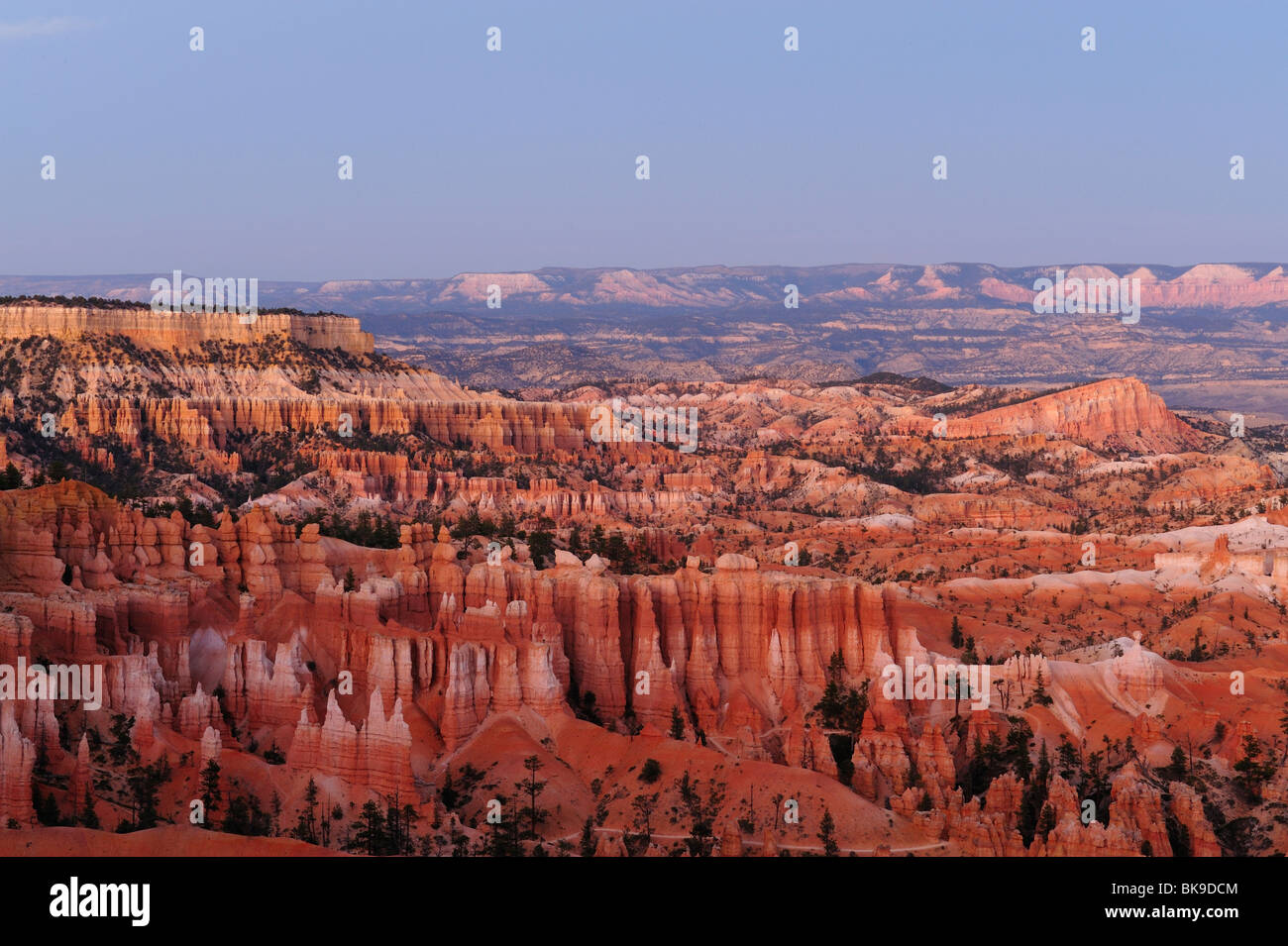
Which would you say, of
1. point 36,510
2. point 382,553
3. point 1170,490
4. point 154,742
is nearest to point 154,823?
point 154,742

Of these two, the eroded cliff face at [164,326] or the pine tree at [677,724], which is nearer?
the pine tree at [677,724]

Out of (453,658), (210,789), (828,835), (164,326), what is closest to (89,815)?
(210,789)

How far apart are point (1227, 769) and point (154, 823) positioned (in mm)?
31221

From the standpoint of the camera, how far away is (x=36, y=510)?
61625mm

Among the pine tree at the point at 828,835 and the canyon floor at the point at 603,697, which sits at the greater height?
the canyon floor at the point at 603,697
